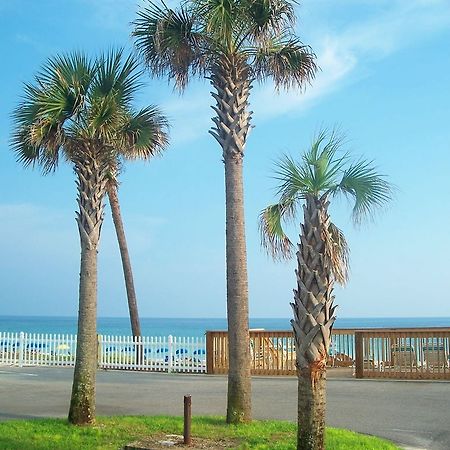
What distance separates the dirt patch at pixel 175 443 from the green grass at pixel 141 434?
149 millimetres

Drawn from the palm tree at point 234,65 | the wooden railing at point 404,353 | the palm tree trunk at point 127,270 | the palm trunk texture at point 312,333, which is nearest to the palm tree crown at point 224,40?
the palm tree at point 234,65

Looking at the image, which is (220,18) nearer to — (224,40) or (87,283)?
(224,40)

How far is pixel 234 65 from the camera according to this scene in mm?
12195

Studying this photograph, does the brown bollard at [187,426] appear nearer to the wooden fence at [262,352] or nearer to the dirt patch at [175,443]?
the dirt patch at [175,443]

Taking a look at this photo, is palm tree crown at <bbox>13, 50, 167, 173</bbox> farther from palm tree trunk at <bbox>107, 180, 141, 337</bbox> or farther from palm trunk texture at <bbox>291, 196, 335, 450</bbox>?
palm tree trunk at <bbox>107, 180, 141, 337</bbox>

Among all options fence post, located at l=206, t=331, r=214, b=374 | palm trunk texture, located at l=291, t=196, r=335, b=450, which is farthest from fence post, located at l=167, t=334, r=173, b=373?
palm trunk texture, located at l=291, t=196, r=335, b=450

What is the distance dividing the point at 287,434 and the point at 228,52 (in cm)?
626

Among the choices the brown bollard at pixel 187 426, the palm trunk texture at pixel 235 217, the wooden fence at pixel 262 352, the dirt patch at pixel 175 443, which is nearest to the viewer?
the dirt patch at pixel 175 443

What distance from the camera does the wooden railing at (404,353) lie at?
Result: 1853 cm

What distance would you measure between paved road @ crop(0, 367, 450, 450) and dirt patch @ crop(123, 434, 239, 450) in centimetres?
265

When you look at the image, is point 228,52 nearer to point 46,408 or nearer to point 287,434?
point 287,434

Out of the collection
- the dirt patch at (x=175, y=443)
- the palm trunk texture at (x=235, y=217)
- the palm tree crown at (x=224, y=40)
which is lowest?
the dirt patch at (x=175, y=443)

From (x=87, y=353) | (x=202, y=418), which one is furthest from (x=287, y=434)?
(x=87, y=353)

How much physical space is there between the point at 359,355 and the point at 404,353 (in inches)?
46.7
